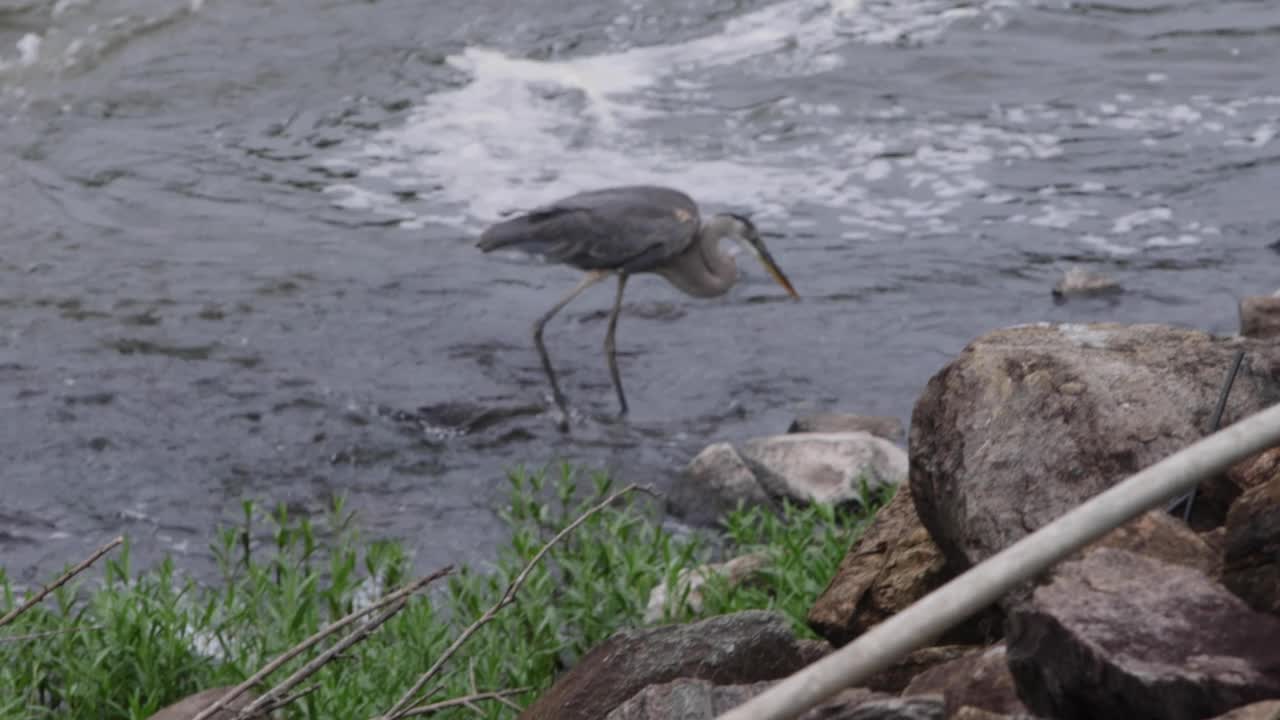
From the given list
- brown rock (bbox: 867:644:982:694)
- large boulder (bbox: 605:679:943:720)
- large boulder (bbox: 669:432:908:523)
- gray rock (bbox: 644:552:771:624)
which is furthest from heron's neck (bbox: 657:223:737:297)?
large boulder (bbox: 605:679:943:720)

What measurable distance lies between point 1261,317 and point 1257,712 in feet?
9.19

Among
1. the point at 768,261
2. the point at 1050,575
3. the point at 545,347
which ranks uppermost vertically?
the point at 1050,575

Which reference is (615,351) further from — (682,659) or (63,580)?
(63,580)

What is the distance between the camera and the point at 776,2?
12992 millimetres

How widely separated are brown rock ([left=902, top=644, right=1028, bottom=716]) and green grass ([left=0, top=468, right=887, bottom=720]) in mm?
1557

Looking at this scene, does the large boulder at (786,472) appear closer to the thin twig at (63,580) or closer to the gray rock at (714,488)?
the gray rock at (714,488)

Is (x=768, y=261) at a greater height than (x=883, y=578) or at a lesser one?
lesser

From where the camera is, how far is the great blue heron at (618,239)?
25.9 ft

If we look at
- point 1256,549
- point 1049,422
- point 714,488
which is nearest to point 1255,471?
point 1049,422

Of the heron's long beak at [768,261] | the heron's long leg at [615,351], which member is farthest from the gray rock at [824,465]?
the heron's long beak at [768,261]

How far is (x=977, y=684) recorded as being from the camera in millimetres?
2303

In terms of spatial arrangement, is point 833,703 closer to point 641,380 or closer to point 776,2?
point 641,380

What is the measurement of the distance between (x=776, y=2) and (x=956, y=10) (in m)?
1.33

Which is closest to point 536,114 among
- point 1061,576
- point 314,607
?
point 314,607
